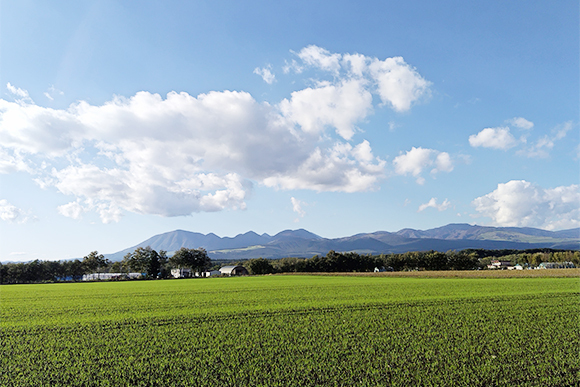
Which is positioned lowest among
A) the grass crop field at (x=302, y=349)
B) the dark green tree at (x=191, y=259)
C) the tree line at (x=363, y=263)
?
the tree line at (x=363, y=263)

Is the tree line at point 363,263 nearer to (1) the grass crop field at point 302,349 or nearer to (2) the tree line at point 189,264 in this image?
(2) the tree line at point 189,264

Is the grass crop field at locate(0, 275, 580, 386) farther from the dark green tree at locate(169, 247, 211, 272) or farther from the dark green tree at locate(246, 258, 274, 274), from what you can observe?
the dark green tree at locate(169, 247, 211, 272)

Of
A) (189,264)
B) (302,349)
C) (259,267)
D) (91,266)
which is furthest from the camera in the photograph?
(259,267)

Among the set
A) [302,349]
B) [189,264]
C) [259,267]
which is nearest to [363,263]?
[259,267]

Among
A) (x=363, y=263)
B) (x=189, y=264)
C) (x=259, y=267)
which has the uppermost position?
(x=189, y=264)

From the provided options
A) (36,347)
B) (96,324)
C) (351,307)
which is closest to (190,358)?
(36,347)

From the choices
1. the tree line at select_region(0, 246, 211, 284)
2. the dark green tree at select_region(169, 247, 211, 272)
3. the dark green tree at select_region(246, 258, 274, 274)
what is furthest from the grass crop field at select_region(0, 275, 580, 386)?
the dark green tree at select_region(169, 247, 211, 272)

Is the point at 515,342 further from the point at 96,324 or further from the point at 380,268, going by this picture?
the point at 380,268

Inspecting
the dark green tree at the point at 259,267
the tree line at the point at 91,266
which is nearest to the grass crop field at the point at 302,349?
the tree line at the point at 91,266

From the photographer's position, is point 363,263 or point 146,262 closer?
point 146,262

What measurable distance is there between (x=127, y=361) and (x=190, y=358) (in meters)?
1.95

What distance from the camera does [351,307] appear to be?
823 inches

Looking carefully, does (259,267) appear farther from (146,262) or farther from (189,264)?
(146,262)

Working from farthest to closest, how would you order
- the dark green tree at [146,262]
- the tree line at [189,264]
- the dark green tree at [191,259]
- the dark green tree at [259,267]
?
the dark green tree at [259,267]
the dark green tree at [191,259]
the dark green tree at [146,262]
the tree line at [189,264]
